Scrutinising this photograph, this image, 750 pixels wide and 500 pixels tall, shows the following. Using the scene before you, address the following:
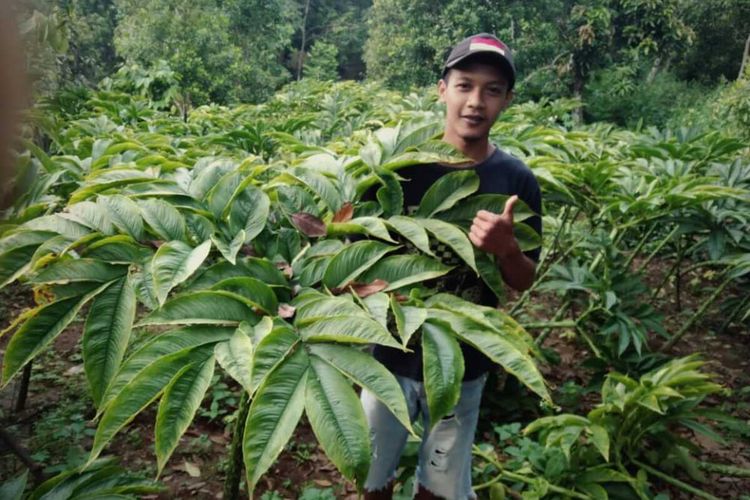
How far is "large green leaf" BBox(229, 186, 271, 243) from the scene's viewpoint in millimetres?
1216

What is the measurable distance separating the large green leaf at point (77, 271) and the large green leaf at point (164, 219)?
11 cm

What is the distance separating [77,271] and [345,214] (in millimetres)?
547

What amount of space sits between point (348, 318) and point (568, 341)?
288 cm

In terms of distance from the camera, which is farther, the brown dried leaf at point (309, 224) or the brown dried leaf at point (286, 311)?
the brown dried leaf at point (309, 224)

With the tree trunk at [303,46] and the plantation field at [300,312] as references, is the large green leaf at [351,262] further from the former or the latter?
the tree trunk at [303,46]

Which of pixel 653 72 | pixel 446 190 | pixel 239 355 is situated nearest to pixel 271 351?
pixel 239 355

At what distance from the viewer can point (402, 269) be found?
1.15 m

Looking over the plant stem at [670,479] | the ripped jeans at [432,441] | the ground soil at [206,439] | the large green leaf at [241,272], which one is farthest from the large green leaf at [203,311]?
the plant stem at [670,479]

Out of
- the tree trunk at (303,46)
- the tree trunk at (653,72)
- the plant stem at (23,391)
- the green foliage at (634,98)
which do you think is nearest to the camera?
the plant stem at (23,391)

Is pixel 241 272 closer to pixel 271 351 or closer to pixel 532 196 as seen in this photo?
pixel 271 351

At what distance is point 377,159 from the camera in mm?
1397

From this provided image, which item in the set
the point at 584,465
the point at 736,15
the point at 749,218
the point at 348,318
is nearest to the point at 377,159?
the point at 348,318

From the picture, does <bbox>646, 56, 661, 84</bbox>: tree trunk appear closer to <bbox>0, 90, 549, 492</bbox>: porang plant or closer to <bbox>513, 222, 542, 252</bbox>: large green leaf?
<bbox>513, 222, 542, 252</bbox>: large green leaf

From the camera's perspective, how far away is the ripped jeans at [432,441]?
1608mm
